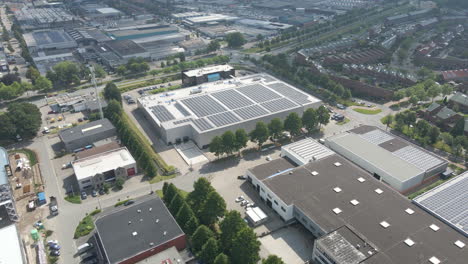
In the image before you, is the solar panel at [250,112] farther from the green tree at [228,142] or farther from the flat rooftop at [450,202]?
the flat rooftop at [450,202]

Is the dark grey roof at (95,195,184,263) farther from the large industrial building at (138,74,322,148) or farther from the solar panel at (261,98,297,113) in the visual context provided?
the solar panel at (261,98,297,113)

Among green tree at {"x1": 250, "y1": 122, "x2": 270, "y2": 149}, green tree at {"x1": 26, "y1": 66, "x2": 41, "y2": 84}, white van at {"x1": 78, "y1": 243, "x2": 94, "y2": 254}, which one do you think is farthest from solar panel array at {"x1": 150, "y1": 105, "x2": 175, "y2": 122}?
green tree at {"x1": 26, "y1": 66, "x2": 41, "y2": 84}

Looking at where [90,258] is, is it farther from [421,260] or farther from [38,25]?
[38,25]

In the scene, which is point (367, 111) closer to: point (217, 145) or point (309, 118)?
point (309, 118)

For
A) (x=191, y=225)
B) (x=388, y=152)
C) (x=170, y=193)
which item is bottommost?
(x=191, y=225)

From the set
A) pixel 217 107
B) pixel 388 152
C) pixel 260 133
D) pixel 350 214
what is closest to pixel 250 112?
pixel 217 107

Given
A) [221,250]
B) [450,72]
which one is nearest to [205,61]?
[450,72]

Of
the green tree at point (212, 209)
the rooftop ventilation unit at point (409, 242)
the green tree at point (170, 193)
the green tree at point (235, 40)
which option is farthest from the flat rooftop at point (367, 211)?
the green tree at point (235, 40)
